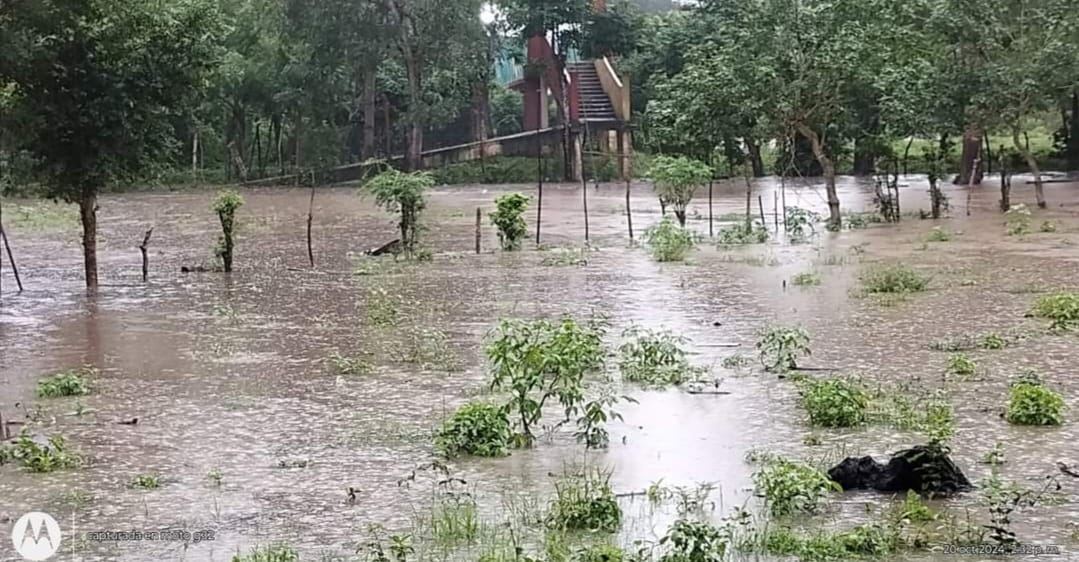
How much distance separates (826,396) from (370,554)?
→ 11.3 feet

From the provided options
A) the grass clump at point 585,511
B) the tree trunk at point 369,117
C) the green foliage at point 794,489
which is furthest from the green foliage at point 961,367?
the tree trunk at point 369,117

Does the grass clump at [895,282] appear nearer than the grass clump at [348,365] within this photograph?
No

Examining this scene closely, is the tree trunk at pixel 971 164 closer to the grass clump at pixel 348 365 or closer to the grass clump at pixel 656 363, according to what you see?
the grass clump at pixel 656 363

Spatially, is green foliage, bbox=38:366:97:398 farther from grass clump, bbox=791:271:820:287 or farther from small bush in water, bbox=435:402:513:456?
grass clump, bbox=791:271:820:287

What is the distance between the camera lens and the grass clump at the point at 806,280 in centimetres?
1500

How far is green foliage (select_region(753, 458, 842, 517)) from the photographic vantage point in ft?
19.7

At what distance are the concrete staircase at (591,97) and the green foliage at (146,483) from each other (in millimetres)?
31228

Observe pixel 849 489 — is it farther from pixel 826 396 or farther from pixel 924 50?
pixel 924 50

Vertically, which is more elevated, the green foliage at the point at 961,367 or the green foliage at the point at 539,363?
the green foliage at the point at 539,363

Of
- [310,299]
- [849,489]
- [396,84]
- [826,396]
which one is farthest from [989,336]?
[396,84]

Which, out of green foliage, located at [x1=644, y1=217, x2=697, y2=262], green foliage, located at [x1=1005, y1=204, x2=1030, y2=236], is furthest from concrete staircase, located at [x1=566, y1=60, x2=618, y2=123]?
green foliage, located at [x1=644, y1=217, x2=697, y2=262]

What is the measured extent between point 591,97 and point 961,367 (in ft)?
98.0

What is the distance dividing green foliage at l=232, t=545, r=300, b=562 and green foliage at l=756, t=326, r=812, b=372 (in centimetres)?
505

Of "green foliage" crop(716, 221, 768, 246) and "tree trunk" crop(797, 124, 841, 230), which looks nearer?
"green foliage" crop(716, 221, 768, 246)
